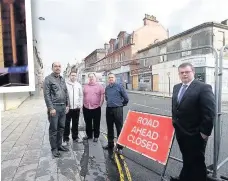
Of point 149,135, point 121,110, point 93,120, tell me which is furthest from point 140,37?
point 149,135

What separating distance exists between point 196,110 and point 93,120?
3.06 metres

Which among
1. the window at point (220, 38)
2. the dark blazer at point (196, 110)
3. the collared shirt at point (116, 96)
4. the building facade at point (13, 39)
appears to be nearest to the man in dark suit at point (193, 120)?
the dark blazer at point (196, 110)

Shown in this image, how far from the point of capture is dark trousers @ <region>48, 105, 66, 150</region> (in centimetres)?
416

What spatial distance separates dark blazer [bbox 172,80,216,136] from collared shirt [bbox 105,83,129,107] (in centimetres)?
189

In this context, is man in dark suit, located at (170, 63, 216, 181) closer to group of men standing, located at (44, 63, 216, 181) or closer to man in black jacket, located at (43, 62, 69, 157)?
group of men standing, located at (44, 63, 216, 181)

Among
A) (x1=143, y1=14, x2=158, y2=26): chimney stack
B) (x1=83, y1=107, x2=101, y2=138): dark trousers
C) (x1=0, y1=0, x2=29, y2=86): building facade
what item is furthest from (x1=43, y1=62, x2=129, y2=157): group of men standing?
(x1=143, y1=14, x2=158, y2=26): chimney stack

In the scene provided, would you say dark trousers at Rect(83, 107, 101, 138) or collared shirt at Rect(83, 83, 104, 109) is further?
dark trousers at Rect(83, 107, 101, 138)

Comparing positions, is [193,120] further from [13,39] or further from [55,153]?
[55,153]

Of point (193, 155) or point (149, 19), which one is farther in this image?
point (149, 19)

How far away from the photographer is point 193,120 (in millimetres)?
2740

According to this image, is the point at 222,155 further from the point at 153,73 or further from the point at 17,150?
the point at 17,150

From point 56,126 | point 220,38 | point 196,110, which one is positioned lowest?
point 56,126

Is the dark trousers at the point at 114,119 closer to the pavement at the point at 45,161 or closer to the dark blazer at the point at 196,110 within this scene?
the pavement at the point at 45,161

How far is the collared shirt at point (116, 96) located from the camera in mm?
4666
